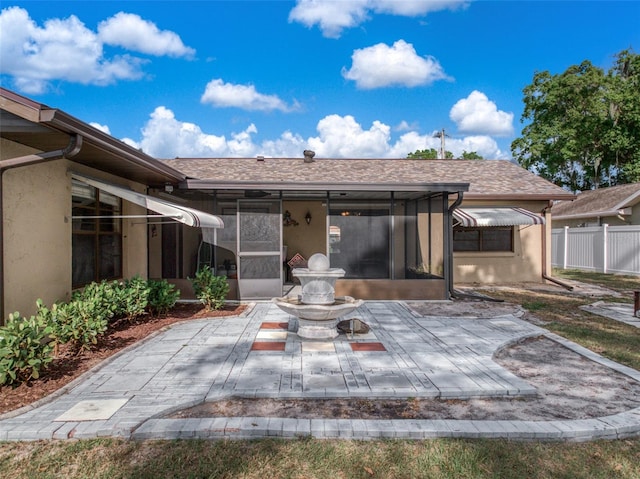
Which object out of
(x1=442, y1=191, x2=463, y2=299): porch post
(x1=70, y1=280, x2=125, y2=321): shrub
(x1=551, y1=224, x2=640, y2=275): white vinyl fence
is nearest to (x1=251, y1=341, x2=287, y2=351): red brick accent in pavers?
(x1=70, y1=280, x2=125, y2=321): shrub

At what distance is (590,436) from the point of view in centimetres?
368

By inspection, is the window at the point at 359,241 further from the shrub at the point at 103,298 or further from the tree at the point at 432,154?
the tree at the point at 432,154

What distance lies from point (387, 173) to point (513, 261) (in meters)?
6.03

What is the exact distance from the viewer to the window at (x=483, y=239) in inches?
574

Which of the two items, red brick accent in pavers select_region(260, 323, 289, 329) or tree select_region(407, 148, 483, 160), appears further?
tree select_region(407, 148, 483, 160)

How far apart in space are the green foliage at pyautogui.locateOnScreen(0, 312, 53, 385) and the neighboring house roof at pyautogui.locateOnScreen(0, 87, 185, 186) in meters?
2.38

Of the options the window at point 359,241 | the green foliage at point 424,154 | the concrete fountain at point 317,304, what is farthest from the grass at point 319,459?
the green foliage at point 424,154

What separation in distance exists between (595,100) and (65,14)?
34.5m

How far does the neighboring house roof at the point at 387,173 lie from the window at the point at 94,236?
182 inches

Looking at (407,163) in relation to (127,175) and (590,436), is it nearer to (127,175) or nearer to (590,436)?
(127,175)

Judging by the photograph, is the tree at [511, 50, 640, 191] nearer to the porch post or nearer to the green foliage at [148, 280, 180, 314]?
the porch post

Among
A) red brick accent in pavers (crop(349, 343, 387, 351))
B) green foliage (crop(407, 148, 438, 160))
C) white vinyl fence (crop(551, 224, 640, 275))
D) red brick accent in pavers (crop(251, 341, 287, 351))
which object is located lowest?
red brick accent in pavers (crop(349, 343, 387, 351))

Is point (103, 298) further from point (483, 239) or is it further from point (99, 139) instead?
point (483, 239)

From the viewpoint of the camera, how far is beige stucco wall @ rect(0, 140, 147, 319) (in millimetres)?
5629
